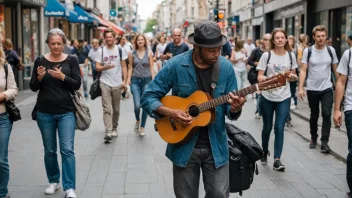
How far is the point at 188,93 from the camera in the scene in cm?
407

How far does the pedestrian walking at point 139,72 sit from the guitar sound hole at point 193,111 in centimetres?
602

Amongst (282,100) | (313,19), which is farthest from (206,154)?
(313,19)

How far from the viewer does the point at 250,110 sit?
13961 millimetres

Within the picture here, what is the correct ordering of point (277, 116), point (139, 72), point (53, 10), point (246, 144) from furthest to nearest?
point (53, 10)
point (139, 72)
point (277, 116)
point (246, 144)

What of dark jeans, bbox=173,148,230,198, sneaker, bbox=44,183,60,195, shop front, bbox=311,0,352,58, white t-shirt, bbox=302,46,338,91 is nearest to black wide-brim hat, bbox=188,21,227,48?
dark jeans, bbox=173,148,230,198

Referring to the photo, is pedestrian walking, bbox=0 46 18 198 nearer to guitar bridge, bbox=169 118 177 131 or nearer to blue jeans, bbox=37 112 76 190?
blue jeans, bbox=37 112 76 190

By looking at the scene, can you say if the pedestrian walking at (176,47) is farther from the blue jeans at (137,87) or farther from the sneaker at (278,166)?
the sneaker at (278,166)

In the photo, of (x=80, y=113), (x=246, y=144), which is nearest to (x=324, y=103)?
(x=80, y=113)

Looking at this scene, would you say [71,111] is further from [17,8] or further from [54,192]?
[17,8]

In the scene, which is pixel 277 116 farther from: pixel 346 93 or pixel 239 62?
pixel 239 62

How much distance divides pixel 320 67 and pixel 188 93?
15.3 feet

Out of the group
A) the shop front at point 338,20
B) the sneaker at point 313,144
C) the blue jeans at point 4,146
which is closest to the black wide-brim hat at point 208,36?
the blue jeans at point 4,146

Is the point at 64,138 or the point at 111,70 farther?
the point at 111,70

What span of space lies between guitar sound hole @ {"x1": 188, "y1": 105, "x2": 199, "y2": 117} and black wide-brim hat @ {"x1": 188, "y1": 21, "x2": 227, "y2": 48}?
0.46 m
